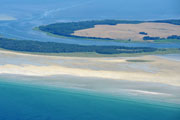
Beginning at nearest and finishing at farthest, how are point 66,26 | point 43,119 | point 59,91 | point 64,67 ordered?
point 43,119 → point 59,91 → point 64,67 → point 66,26

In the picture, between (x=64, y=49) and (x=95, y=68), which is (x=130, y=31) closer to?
(x=64, y=49)

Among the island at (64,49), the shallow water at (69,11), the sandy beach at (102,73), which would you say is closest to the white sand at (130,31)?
the shallow water at (69,11)

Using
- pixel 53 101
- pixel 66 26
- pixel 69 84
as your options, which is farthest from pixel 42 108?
pixel 66 26

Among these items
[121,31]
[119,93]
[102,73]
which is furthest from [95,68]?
[121,31]

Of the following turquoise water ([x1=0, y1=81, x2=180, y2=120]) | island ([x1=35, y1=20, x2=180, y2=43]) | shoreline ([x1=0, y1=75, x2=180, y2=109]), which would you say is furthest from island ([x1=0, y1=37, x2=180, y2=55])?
turquoise water ([x1=0, y1=81, x2=180, y2=120])

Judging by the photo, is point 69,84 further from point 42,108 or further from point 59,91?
point 42,108

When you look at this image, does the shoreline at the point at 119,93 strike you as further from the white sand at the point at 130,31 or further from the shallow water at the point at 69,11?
the white sand at the point at 130,31
